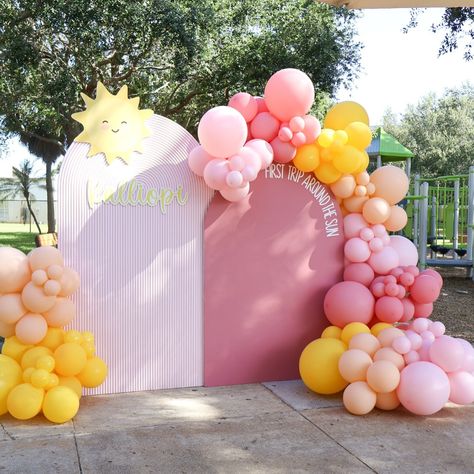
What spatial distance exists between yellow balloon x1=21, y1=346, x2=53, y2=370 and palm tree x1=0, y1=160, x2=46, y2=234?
80.2 ft

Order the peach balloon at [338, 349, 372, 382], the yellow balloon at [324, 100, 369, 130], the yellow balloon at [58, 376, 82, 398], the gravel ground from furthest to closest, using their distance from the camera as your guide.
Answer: the gravel ground < the yellow balloon at [324, 100, 369, 130] < the peach balloon at [338, 349, 372, 382] < the yellow balloon at [58, 376, 82, 398]

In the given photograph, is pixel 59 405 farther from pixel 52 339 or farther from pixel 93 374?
pixel 52 339

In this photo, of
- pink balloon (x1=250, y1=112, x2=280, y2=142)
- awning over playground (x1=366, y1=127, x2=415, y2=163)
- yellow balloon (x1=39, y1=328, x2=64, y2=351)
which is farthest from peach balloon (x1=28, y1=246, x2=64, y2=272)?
awning over playground (x1=366, y1=127, x2=415, y2=163)

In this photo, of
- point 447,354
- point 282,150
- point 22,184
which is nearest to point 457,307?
point 447,354

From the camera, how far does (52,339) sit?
4.47 meters

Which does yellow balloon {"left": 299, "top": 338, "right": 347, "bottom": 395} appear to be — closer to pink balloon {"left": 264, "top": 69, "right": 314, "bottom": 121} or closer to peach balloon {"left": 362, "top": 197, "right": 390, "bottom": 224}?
peach balloon {"left": 362, "top": 197, "right": 390, "bottom": 224}

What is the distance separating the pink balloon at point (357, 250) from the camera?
212 inches

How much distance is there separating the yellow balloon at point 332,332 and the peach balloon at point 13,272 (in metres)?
2.55

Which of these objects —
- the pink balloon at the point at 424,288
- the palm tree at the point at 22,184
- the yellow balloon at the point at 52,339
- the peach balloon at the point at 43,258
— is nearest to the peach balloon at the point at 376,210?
the pink balloon at the point at 424,288

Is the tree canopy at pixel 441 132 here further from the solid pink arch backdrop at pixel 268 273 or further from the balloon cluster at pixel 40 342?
the balloon cluster at pixel 40 342

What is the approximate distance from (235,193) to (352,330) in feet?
5.06

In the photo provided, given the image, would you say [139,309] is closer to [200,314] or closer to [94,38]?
[200,314]

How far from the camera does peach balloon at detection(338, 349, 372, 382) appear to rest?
14.8ft

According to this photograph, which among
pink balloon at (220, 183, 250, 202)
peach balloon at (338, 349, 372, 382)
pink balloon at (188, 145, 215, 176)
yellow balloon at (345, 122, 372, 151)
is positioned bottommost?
peach balloon at (338, 349, 372, 382)
